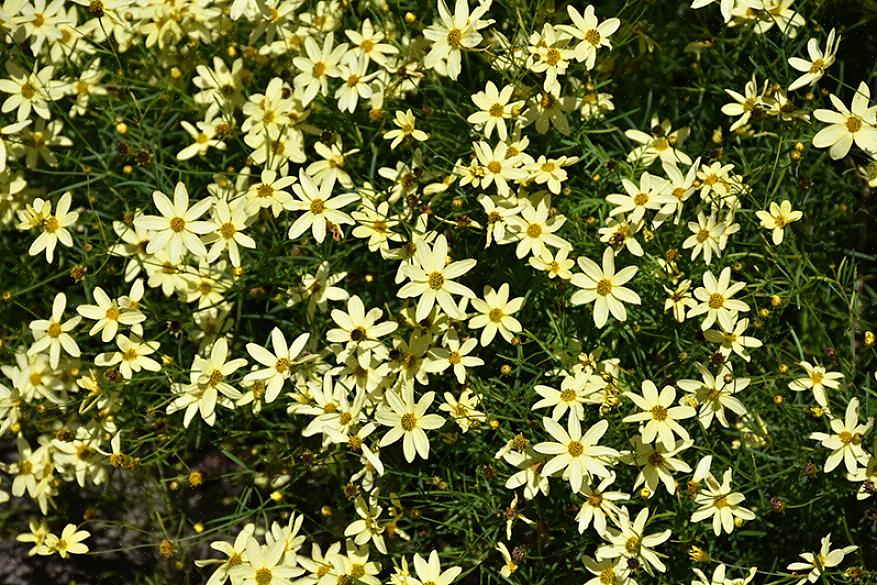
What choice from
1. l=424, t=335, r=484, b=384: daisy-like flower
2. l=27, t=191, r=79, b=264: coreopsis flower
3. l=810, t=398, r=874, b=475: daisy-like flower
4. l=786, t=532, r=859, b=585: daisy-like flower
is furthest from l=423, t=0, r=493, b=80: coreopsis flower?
l=786, t=532, r=859, b=585: daisy-like flower

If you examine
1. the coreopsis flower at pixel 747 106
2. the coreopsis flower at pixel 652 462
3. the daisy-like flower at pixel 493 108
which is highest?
the daisy-like flower at pixel 493 108

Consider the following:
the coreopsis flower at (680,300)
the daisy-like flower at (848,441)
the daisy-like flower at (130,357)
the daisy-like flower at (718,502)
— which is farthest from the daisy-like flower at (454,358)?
the daisy-like flower at (848,441)

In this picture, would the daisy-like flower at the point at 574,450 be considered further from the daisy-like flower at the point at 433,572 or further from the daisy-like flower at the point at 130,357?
the daisy-like flower at the point at 130,357

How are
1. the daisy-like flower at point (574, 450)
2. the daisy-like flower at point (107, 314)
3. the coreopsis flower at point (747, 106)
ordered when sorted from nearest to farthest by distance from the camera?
1. the daisy-like flower at point (574, 450)
2. the daisy-like flower at point (107, 314)
3. the coreopsis flower at point (747, 106)

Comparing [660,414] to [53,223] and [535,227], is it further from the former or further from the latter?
[53,223]

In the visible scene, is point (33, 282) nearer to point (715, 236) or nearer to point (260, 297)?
point (260, 297)

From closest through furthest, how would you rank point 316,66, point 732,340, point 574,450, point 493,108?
1. point 574,450
2. point 732,340
3. point 493,108
4. point 316,66

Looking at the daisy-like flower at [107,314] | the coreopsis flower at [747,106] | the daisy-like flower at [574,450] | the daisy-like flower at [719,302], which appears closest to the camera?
the daisy-like flower at [574,450]

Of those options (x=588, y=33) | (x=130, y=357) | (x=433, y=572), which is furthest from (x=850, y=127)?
(x=130, y=357)

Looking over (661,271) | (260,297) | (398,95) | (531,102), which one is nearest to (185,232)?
(260,297)
